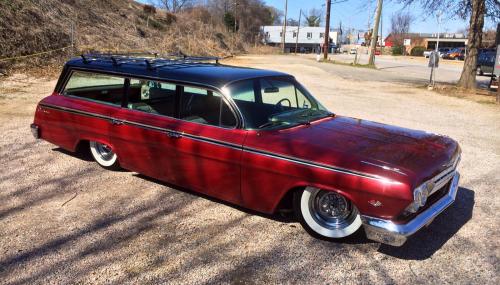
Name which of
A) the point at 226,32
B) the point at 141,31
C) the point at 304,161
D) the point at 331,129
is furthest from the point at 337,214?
the point at 226,32

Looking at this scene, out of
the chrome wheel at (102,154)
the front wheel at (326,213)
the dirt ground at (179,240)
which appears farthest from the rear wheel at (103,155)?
the front wheel at (326,213)

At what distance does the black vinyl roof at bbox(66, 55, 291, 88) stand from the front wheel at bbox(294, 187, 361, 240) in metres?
1.39

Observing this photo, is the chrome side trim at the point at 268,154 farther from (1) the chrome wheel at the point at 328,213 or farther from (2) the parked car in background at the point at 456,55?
(2) the parked car in background at the point at 456,55

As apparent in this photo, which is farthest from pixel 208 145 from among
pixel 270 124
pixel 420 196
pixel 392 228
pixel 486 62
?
pixel 486 62

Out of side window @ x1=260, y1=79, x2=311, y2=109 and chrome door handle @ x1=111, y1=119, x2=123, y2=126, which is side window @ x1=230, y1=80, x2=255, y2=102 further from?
chrome door handle @ x1=111, y1=119, x2=123, y2=126

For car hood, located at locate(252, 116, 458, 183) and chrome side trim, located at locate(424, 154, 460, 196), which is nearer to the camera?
car hood, located at locate(252, 116, 458, 183)

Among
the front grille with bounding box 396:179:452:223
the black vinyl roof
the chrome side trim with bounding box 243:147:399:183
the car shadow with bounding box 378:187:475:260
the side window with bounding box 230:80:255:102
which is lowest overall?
the car shadow with bounding box 378:187:475:260

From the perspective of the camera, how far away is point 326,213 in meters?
3.73

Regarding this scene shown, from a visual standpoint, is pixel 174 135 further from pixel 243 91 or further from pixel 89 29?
pixel 89 29

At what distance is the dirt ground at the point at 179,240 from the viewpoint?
3262 millimetres

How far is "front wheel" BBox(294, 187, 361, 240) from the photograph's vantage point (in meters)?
3.61

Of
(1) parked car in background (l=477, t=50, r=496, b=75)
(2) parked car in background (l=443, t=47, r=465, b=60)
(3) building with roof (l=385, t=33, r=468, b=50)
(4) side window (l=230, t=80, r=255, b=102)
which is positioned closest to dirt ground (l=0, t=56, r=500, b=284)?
(4) side window (l=230, t=80, r=255, b=102)

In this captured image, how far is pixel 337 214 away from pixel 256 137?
3.23ft

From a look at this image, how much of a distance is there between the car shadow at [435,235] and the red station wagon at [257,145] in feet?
1.14
